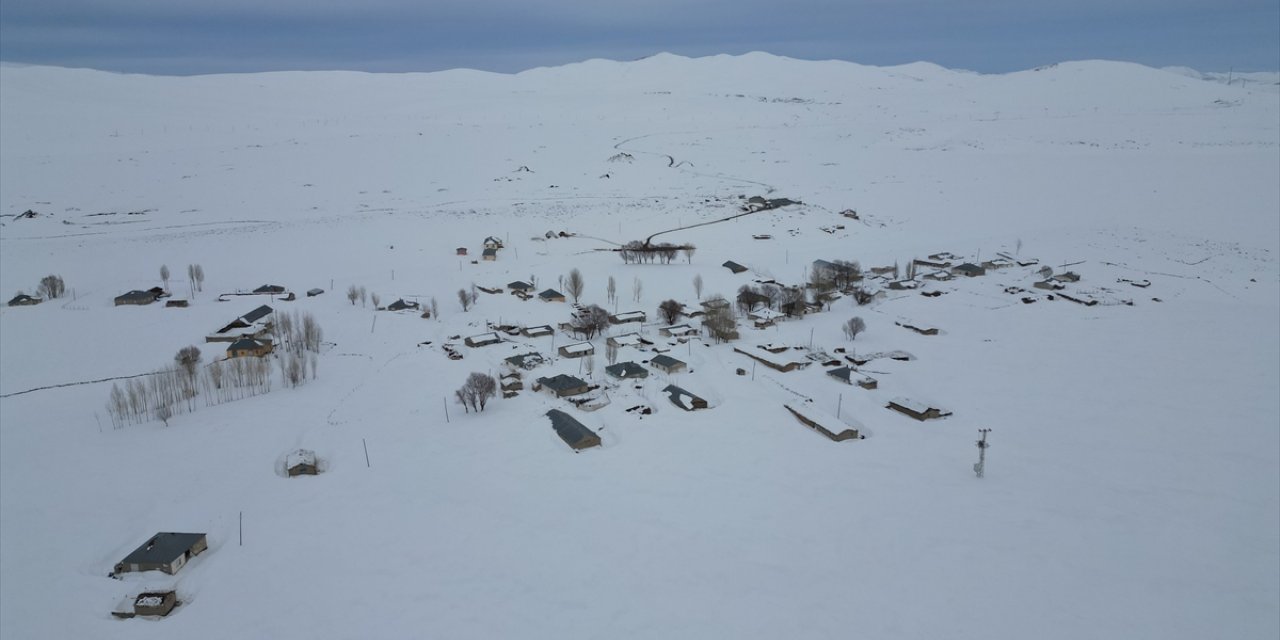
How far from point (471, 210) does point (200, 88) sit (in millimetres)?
60826

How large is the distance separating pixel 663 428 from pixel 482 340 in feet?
28.1

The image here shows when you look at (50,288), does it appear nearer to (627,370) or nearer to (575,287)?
(575,287)

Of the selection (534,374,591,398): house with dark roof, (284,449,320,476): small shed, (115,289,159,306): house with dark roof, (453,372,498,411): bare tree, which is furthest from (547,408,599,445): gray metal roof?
(115,289,159,306): house with dark roof

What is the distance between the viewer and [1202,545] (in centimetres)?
1222

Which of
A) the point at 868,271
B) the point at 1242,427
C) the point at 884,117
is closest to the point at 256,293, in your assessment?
the point at 868,271

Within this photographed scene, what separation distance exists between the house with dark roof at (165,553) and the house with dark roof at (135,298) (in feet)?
59.2

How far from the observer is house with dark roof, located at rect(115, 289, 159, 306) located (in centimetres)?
2634

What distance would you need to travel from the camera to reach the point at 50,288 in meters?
27.0

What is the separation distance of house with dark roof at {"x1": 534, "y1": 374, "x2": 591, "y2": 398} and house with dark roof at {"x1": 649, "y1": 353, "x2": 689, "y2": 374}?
2.47 metres

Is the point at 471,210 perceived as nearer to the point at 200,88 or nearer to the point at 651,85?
the point at 200,88

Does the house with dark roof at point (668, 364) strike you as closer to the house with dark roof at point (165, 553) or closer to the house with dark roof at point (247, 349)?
the house with dark roof at point (165, 553)

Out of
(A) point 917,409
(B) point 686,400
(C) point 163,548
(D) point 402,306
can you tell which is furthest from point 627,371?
(C) point 163,548

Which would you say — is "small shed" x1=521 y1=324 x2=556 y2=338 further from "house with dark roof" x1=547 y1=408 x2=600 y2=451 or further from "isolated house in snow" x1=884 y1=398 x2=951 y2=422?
"isolated house in snow" x1=884 y1=398 x2=951 y2=422

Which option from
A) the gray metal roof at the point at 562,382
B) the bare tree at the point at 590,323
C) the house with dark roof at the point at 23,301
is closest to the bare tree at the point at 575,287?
the bare tree at the point at 590,323
